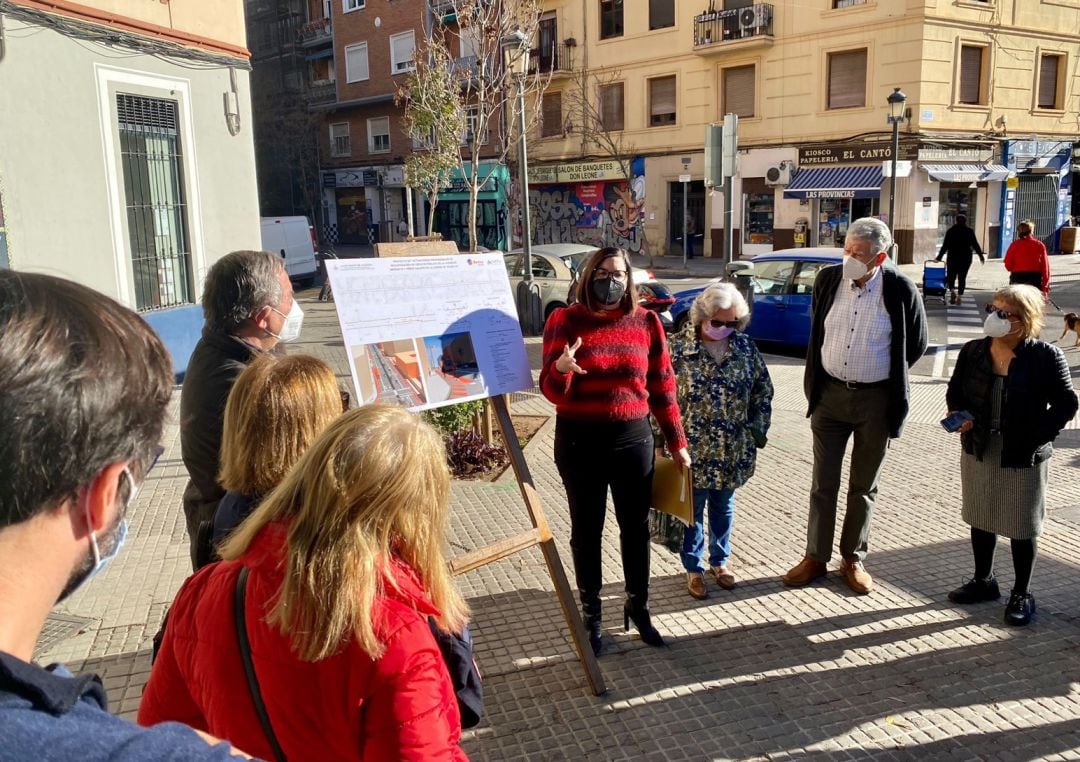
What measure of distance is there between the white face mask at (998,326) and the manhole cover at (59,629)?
4.74m

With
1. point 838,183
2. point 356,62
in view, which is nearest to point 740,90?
point 838,183

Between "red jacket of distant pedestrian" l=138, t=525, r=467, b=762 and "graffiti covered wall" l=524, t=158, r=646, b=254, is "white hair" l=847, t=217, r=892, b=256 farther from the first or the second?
"graffiti covered wall" l=524, t=158, r=646, b=254

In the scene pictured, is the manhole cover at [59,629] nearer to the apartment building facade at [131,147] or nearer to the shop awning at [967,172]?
the apartment building facade at [131,147]

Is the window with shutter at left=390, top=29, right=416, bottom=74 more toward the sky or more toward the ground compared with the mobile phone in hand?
more toward the sky

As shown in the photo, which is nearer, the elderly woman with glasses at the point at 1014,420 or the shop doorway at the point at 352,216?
the elderly woman with glasses at the point at 1014,420

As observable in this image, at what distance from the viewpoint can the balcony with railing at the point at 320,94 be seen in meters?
41.7

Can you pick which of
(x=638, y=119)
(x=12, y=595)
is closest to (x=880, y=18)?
(x=638, y=119)

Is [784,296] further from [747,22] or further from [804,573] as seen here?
[747,22]

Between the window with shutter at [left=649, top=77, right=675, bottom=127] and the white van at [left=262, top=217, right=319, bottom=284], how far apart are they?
1372cm

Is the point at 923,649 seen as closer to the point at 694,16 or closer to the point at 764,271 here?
the point at 764,271

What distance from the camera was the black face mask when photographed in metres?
3.80

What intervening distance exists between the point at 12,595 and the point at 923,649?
3997 millimetres

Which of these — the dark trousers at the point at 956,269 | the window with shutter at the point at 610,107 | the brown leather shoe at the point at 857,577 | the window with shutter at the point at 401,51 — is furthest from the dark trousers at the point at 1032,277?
the window with shutter at the point at 401,51

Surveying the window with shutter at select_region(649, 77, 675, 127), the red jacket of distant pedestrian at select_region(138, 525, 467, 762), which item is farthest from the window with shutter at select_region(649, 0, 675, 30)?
the red jacket of distant pedestrian at select_region(138, 525, 467, 762)
